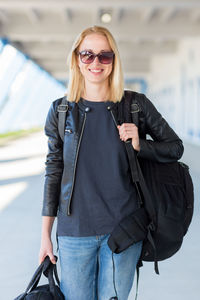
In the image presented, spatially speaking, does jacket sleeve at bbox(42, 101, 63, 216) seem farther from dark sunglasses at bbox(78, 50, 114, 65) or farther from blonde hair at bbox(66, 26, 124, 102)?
dark sunglasses at bbox(78, 50, 114, 65)

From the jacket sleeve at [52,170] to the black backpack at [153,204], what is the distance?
0.06 meters

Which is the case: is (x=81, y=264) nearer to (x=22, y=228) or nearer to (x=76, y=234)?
(x=76, y=234)

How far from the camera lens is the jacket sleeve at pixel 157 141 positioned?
5.45 feet

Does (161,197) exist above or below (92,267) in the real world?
above

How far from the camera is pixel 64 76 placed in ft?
105

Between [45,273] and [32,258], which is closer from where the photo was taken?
[45,273]

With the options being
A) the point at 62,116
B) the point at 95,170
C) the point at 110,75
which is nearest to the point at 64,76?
the point at 110,75

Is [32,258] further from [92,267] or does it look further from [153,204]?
[153,204]

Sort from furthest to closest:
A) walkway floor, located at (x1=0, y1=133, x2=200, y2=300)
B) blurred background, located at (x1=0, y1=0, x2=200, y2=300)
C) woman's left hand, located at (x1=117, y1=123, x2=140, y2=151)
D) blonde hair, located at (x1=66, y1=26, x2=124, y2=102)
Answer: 1. blurred background, located at (x1=0, y1=0, x2=200, y2=300)
2. walkway floor, located at (x1=0, y1=133, x2=200, y2=300)
3. blonde hair, located at (x1=66, y1=26, x2=124, y2=102)
4. woman's left hand, located at (x1=117, y1=123, x2=140, y2=151)

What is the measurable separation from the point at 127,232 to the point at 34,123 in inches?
1402

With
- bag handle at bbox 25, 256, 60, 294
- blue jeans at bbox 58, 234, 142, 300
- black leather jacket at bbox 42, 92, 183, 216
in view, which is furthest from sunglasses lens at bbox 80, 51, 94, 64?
bag handle at bbox 25, 256, 60, 294

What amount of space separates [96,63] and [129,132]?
0.34 m

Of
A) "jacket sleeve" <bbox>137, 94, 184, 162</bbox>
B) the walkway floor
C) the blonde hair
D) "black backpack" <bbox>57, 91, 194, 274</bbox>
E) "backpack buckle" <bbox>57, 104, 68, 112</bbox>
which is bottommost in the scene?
the walkway floor

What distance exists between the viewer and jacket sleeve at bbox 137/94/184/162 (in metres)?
1.66
